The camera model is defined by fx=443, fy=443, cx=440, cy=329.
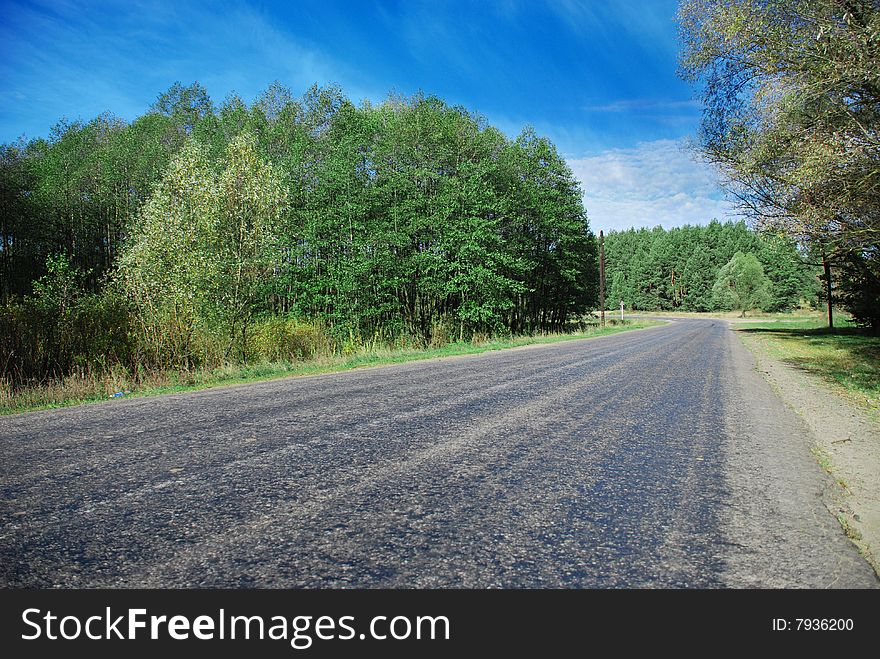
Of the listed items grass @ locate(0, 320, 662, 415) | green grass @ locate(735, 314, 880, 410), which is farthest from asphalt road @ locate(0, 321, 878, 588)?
green grass @ locate(735, 314, 880, 410)

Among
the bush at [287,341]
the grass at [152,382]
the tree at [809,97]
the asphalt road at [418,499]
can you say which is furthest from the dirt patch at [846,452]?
the bush at [287,341]

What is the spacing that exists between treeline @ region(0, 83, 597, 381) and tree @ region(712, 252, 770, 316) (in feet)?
132

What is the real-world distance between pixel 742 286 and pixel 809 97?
71770mm

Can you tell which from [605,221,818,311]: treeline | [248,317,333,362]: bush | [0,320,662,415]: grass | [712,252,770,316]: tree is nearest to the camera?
[0,320,662,415]: grass

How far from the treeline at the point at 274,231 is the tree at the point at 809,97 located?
1175 centimetres

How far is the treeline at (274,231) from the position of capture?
11617mm

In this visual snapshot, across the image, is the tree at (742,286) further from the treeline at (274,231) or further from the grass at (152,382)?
the grass at (152,382)

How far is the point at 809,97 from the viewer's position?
416 inches

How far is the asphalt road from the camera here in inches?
83.3

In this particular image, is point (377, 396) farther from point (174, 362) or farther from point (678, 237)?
point (678, 237)

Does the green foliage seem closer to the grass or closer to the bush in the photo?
the bush

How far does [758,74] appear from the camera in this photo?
11703 mm
